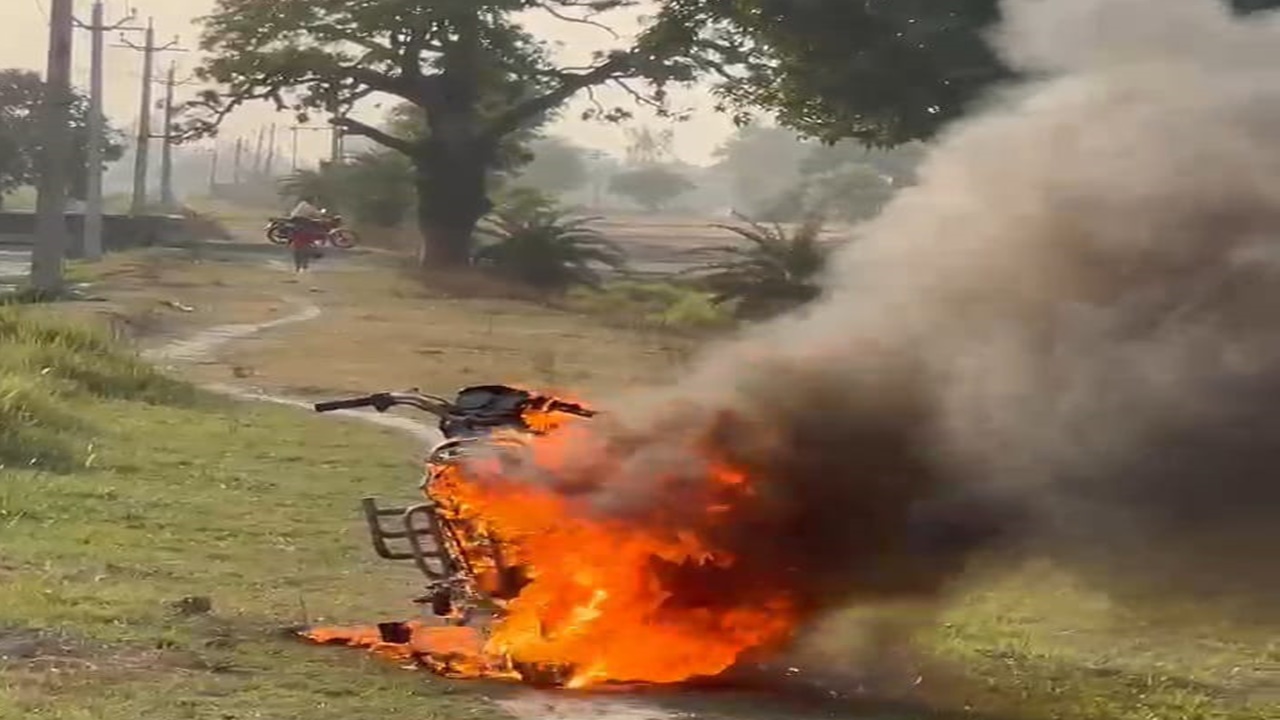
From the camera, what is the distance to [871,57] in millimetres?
24625

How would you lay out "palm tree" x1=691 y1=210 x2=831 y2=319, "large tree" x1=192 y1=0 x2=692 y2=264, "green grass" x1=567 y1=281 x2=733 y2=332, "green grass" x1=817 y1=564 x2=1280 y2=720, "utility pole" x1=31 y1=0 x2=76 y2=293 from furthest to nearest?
"large tree" x1=192 y1=0 x2=692 y2=264, "palm tree" x1=691 y1=210 x2=831 y2=319, "green grass" x1=567 y1=281 x2=733 y2=332, "utility pole" x1=31 y1=0 x2=76 y2=293, "green grass" x1=817 y1=564 x2=1280 y2=720

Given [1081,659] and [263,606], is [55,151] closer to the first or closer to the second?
[263,606]

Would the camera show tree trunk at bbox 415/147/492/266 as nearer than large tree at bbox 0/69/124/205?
Yes

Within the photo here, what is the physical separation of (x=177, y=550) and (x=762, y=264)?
90.4ft

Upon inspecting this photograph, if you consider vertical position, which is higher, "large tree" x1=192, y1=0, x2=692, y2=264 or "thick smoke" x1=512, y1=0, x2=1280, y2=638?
"large tree" x1=192, y1=0, x2=692, y2=264

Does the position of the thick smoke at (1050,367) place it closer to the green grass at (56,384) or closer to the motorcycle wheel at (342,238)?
the green grass at (56,384)

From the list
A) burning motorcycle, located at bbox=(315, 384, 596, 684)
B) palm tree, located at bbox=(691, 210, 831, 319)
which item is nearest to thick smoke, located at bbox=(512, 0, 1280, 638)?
burning motorcycle, located at bbox=(315, 384, 596, 684)

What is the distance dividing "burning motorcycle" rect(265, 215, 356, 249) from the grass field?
3588 cm

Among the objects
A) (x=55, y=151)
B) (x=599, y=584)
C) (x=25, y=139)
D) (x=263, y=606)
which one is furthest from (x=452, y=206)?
(x=599, y=584)

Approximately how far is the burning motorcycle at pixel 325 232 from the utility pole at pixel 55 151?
64.7 ft

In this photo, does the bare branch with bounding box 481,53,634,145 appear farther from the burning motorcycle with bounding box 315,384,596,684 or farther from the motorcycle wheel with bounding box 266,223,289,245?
the burning motorcycle with bounding box 315,384,596,684

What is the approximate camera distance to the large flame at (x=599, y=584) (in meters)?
9.52

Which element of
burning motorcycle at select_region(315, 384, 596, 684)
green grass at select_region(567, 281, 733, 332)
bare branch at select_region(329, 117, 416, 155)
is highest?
bare branch at select_region(329, 117, 416, 155)

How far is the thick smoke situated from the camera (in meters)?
8.20
